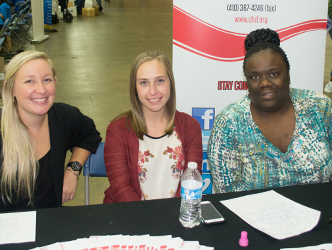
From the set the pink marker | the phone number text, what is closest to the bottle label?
the pink marker

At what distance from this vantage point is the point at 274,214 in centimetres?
164

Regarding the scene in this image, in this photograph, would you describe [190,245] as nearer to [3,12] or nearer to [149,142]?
[149,142]

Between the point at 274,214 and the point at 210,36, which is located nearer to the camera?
the point at 274,214

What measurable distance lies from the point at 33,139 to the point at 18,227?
61 cm

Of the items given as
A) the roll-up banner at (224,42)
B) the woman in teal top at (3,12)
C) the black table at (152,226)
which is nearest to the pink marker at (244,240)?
the black table at (152,226)

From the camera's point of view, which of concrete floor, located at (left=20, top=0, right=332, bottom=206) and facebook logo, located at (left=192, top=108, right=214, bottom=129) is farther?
concrete floor, located at (left=20, top=0, right=332, bottom=206)

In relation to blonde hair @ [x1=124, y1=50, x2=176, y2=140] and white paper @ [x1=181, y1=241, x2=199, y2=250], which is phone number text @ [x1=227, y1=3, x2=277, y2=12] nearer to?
blonde hair @ [x1=124, y1=50, x2=176, y2=140]

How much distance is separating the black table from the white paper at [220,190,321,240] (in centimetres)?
3

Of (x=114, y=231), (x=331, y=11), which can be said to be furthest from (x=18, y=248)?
(x=331, y=11)

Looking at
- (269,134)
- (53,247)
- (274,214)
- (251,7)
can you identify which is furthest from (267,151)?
(251,7)

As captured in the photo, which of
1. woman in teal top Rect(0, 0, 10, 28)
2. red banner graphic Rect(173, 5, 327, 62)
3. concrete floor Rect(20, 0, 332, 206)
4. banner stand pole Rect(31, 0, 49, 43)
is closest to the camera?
red banner graphic Rect(173, 5, 327, 62)

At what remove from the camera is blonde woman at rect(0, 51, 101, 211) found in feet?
6.27

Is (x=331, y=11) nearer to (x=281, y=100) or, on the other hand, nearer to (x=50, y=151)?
(x=281, y=100)

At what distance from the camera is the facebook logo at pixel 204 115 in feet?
9.89
